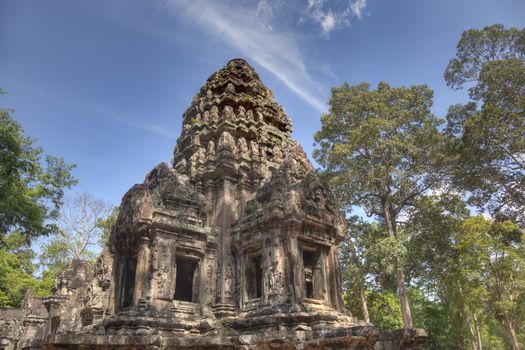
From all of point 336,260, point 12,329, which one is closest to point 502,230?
point 336,260

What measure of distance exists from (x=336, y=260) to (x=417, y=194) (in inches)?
285

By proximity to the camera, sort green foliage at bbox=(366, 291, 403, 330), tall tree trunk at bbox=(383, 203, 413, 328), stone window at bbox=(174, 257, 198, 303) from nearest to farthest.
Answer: stone window at bbox=(174, 257, 198, 303) → tall tree trunk at bbox=(383, 203, 413, 328) → green foliage at bbox=(366, 291, 403, 330)

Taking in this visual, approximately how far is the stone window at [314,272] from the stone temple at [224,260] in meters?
0.03

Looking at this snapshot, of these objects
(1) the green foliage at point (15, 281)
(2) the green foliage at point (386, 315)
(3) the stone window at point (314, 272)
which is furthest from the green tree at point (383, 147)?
(1) the green foliage at point (15, 281)

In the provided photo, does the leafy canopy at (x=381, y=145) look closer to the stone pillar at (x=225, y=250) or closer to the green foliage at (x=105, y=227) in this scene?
the stone pillar at (x=225, y=250)

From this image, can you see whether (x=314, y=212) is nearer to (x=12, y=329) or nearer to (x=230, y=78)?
(x=230, y=78)

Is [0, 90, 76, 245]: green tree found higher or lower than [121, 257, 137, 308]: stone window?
higher

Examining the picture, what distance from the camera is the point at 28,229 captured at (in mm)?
12773

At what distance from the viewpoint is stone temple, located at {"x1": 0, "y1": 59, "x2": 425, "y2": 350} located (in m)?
6.93

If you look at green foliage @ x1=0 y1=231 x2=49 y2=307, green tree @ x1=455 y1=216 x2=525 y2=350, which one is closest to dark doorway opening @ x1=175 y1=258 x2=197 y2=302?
green tree @ x1=455 y1=216 x2=525 y2=350

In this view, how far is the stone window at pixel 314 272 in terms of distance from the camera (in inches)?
367

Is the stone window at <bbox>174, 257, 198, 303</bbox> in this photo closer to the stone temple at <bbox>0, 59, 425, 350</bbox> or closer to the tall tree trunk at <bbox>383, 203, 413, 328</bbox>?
the stone temple at <bbox>0, 59, 425, 350</bbox>

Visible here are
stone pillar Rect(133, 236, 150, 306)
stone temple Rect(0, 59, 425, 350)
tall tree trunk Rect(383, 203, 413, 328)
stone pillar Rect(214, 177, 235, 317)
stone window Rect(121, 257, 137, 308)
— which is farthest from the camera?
tall tree trunk Rect(383, 203, 413, 328)

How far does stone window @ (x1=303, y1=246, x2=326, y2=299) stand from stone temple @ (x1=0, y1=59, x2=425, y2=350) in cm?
3
